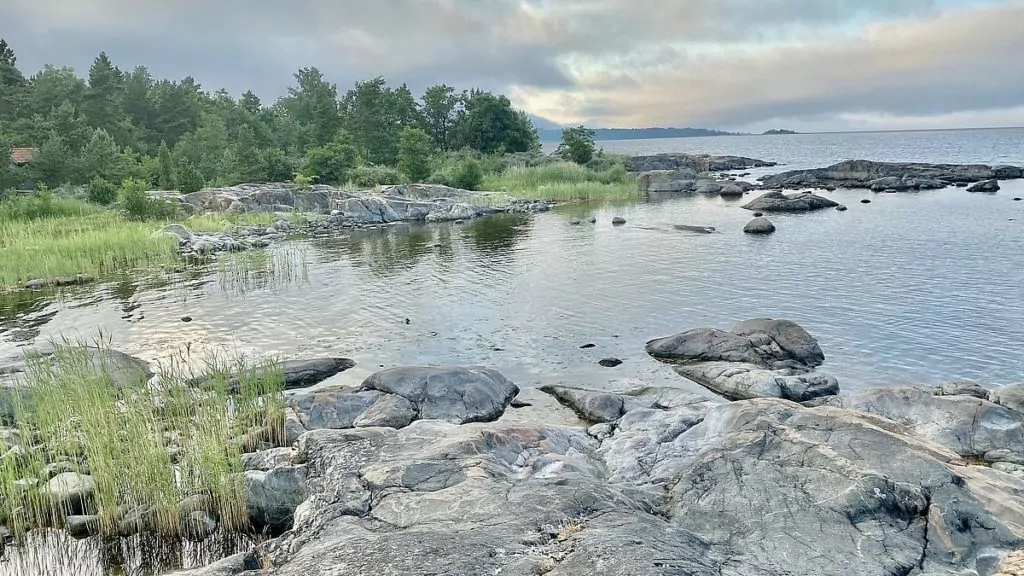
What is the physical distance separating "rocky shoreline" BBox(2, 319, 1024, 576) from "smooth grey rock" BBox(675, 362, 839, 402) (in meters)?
1.42

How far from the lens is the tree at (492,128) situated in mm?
90500

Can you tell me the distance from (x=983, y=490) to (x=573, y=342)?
1257 cm

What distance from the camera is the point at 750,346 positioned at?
17.3 m

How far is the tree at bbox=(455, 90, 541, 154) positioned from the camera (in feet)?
297

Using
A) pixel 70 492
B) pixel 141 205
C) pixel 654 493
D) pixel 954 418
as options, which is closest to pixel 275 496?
pixel 70 492

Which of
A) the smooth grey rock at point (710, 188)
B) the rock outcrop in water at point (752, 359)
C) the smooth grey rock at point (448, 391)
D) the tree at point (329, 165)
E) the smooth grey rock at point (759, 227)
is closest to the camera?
the smooth grey rock at point (448, 391)

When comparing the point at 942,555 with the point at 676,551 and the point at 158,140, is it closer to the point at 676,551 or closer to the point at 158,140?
the point at 676,551

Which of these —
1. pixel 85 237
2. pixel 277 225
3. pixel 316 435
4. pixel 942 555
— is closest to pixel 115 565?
pixel 316 435

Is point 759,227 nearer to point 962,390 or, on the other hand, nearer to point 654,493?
point 962,390

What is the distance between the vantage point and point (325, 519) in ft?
24.3

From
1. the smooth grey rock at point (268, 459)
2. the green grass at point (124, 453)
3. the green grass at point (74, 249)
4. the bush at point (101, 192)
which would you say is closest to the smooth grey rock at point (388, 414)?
the smooth grey rock at point (268, 459)

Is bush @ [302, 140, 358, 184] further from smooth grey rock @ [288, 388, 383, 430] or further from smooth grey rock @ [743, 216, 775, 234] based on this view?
smooth grey rock @ [288, 388, 383, 430]

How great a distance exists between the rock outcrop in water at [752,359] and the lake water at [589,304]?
0.74m

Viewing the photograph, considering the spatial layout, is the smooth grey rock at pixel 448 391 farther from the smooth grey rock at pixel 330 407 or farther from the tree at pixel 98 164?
the tree at pixel 98 164
